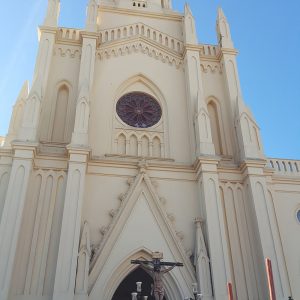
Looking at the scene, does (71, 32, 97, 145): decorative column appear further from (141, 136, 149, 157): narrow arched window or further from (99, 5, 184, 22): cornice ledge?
(99, 5, 184, 22): cornice ledge

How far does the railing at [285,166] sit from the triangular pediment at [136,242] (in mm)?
5717

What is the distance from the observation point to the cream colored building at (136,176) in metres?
12.5

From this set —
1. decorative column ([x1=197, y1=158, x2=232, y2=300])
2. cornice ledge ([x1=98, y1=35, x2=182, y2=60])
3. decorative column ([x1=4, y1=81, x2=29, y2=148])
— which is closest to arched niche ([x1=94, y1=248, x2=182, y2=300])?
decorative column ([x1=197, y1=158, x2=232, y2=300])

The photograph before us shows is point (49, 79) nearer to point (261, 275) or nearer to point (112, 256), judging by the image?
point (112, 256)

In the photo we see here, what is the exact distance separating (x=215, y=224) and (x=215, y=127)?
17.9 feet

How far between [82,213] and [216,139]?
271 inches

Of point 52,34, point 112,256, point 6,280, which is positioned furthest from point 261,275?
point 52,34

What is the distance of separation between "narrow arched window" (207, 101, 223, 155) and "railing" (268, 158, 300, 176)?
2.28 m

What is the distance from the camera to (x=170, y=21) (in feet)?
68.4

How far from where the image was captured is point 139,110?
1733cm

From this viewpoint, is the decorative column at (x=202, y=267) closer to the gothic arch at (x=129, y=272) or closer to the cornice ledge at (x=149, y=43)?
the gothic arch at (x=129, y=272)

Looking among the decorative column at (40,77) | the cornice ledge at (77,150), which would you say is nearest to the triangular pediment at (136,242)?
the cornice ledge at (77,150)

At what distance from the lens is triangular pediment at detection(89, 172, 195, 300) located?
12539 mm

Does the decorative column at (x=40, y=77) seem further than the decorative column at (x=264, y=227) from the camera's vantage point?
Yes
